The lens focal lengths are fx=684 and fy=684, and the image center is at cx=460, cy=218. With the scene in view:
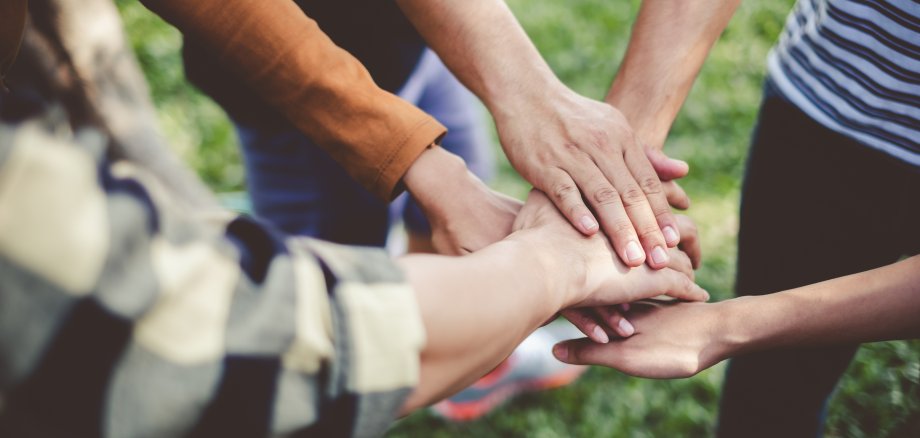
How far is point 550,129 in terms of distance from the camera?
1645mm

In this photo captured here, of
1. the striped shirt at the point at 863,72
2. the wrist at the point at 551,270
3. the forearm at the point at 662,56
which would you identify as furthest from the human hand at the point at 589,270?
the striped shirt at the point at 863,72

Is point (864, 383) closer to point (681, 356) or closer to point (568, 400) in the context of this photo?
point (568, 400)

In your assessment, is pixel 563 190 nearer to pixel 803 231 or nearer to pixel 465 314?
pixel 803 231

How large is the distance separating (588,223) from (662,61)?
526 mm

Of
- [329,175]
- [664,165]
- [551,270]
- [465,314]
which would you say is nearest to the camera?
[465,314]

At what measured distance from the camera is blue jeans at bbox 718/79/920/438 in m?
1.49

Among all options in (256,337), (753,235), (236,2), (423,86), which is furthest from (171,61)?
(256,337)

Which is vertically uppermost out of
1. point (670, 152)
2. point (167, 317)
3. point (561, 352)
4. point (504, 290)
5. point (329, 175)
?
point (167, 317)

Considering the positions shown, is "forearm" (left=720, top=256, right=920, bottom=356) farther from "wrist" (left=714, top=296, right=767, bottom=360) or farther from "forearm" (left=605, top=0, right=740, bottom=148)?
"forearm" (left=605, top=0, right=740, bottom=148)

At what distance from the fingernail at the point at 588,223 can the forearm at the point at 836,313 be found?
32 centimetres

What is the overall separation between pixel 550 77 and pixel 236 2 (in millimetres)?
743

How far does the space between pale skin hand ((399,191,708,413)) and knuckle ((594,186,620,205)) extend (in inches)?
3.4

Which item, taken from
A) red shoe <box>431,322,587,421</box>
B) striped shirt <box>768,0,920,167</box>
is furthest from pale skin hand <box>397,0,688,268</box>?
red shoe <box>431,322,587,421</box>

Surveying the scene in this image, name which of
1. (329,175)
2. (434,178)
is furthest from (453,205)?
(329,175)
